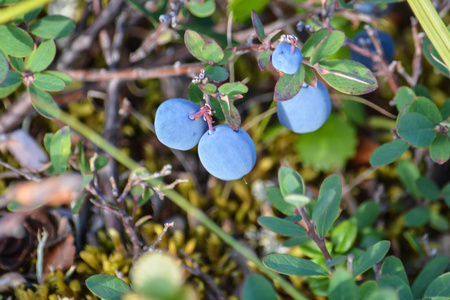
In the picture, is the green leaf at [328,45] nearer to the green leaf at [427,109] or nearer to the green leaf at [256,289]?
the green leaf at [427,109]

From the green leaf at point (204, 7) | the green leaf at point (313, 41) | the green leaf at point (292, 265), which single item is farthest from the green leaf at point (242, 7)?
the green leaf at point (292, 265)

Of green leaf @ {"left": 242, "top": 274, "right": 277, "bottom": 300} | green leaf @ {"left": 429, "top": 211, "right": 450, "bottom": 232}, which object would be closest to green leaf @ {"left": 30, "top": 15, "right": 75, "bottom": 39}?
Result: green leaf @ {"left": 242, "top": 274, "right": 277, "bottom": 300}

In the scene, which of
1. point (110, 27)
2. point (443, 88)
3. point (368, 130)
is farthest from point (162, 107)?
point (443, 88)

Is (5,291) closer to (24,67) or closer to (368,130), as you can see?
(24,67)

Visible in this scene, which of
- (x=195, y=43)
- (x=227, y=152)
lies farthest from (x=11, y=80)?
(x=227, y=152)

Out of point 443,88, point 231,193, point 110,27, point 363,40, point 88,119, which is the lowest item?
point 231,193

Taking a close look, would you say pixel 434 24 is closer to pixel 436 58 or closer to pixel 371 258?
pixel 436 58
